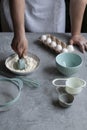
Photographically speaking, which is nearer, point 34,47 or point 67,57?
point 67,57

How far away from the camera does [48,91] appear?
1.00m

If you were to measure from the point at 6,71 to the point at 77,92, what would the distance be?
310 millimetres

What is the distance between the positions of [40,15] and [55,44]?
0.96 ft

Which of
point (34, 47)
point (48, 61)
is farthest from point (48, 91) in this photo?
point (34, 47)

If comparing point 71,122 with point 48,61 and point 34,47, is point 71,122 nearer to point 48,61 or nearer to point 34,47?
point 48,61

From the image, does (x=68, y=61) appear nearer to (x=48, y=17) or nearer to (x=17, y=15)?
(x=17, y=15)

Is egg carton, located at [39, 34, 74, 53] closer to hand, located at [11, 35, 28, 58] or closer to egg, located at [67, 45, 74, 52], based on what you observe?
egg, located at [67, 45, 74, 52]

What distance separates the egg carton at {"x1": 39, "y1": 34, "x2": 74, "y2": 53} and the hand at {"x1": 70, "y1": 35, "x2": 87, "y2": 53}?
0.18 feet

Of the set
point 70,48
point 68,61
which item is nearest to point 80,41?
point 70,48

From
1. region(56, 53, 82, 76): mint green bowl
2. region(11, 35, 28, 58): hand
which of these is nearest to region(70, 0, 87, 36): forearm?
region(56, 53, 82, 76): mint green bowl

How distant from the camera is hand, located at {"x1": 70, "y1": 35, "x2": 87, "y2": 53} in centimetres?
127

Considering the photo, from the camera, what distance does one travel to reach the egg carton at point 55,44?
122 cm

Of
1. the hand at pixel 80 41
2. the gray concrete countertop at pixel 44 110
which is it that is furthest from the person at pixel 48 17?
the gray concrete countertop at pixel 44 110

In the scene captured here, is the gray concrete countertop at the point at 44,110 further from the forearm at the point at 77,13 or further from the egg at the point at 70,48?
the forearm at the point at 77,13
